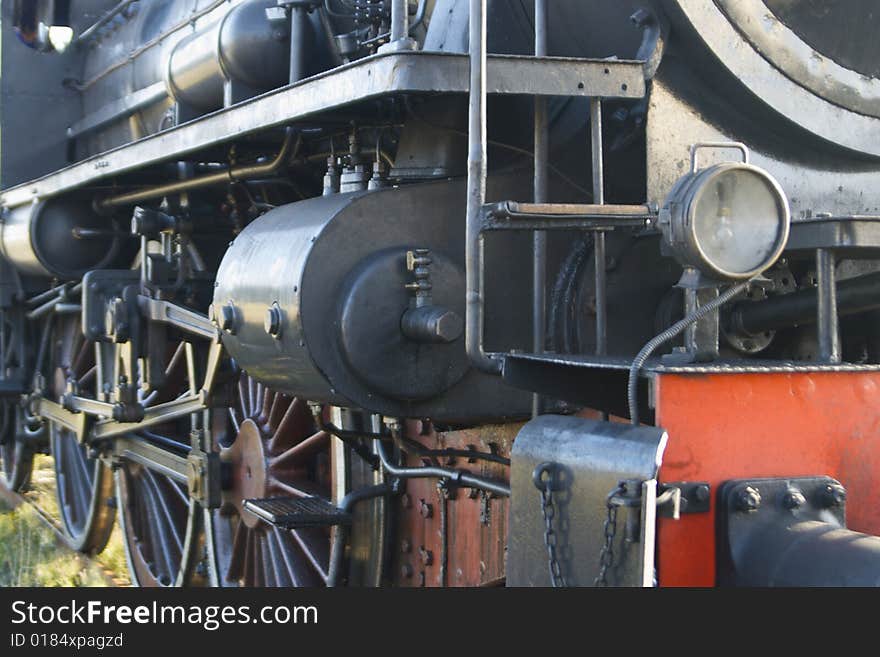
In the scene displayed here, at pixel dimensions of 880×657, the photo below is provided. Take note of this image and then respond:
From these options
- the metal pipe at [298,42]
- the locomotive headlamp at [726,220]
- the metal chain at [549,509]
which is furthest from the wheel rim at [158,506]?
the locomotive headlamp at [726,220]

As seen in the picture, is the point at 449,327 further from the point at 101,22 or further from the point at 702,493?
the point at 101,22

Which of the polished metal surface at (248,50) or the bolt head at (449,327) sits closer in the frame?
the bolt head at (449,327)

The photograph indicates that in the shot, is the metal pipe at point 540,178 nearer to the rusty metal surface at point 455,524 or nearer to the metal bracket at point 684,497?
the rusty metal surface at point 455,524

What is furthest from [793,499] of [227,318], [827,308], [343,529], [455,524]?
[343,529]

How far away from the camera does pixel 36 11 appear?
646 cm

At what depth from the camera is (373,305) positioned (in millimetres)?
3004

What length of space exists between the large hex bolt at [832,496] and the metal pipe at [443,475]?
809 mm

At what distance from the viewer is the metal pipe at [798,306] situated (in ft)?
9.51

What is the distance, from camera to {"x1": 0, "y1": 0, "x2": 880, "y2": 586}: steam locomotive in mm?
2400

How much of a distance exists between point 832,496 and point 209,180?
2.56 meters

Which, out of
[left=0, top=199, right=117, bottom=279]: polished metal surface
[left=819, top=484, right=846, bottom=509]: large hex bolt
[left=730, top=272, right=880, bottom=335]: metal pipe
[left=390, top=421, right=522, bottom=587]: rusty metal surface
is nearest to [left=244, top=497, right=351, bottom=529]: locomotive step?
[left=390, top=421, right=522, bottom=587]: rusty metal surface

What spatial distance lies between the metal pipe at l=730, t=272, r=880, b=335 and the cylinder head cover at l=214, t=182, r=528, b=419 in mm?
570

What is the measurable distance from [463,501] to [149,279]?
2.03 m

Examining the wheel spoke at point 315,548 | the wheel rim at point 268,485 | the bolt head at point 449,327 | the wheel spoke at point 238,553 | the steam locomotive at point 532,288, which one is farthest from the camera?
the wheel spoke at point 238,553
